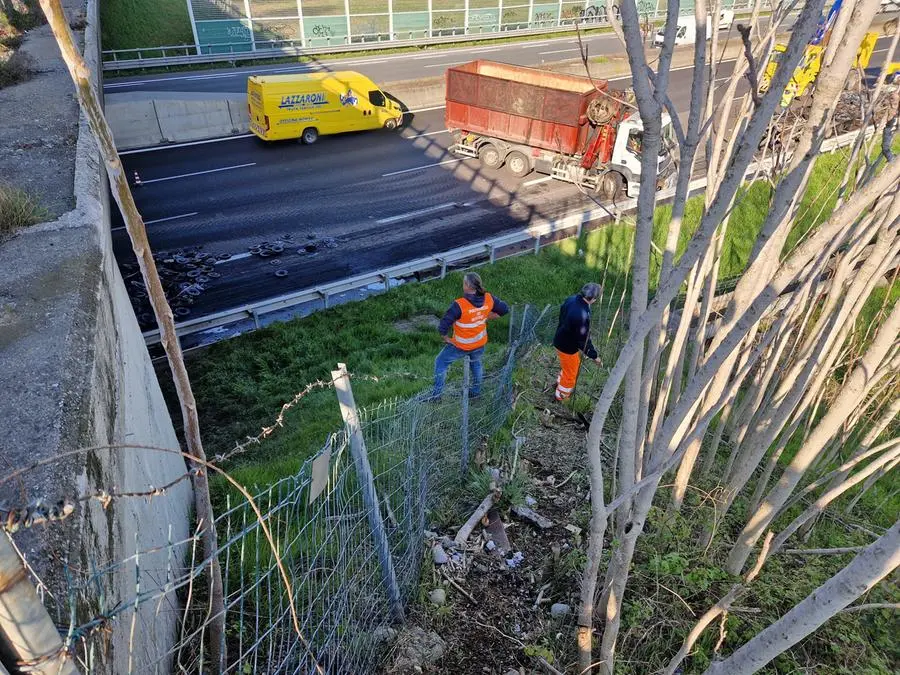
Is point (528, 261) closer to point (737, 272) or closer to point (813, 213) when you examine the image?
point (737, 272)

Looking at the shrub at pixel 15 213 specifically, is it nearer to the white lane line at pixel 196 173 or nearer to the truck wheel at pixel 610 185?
the white lane line at pixel 196 173

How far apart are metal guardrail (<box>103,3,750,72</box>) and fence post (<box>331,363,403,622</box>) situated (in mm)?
21882

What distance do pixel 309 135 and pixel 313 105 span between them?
2.80ft

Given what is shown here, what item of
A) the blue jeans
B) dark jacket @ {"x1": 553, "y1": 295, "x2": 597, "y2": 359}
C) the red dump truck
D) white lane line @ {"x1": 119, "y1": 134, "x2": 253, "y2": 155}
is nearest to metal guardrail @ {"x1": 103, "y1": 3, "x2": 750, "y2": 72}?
white lane line @ {"x1": 119, "y1": 134, "x2": 253, "y2": 155}

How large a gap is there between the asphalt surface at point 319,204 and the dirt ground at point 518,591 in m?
6.89

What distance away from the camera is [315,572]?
3.21 metres

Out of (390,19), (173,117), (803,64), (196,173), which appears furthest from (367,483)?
(390,19)

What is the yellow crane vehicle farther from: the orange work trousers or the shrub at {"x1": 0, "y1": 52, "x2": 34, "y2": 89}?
the shrub at {"x1": 0, "y1": 52, "x2": 34, "y2": 89}

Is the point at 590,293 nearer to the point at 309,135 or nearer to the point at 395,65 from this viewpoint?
the point at 309,135

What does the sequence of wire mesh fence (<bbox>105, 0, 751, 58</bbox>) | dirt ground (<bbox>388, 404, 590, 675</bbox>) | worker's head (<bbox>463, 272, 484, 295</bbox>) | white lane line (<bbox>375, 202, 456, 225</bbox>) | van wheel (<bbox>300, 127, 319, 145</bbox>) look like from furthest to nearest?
wire mesh fence (<bbox>105, 0, 751, 58</bbox>) < van wheel (<bbox>300, 127, 319, 145</bbox>) < white lane line (<bbox>375, 202, 456, 225</bbox>) < worker's head (<bbox>463, 272, 484, 295</bbox>) < dirt ground (<bbox>388, 404, 590, 675</bbox>)

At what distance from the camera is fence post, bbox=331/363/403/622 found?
125 inches

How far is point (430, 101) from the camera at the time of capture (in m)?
20.9

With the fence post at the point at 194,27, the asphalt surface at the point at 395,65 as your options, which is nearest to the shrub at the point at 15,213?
the asphalt surface at the point at 395,65

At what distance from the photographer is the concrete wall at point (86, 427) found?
1.97 m
